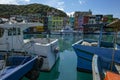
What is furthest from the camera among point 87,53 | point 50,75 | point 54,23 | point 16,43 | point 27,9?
point 27,9

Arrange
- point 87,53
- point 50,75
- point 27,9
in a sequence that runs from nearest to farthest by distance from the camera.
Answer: point 87,53, point 50,75, point 27,9

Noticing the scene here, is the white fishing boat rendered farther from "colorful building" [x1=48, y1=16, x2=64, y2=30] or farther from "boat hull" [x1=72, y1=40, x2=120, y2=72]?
"colorful building" [x1=48, y1=16, x2=64, y2=30]

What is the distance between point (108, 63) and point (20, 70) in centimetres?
494

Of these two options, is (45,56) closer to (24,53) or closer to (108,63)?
(24,53)

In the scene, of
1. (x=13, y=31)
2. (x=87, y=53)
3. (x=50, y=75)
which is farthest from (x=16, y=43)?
(x=87, y=53)

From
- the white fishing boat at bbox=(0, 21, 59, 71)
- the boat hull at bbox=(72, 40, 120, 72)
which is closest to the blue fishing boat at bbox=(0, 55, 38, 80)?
the white fishing boat at bbox=(0, 21, 59, 71)

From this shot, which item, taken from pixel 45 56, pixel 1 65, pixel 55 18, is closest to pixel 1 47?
pixel 45 56

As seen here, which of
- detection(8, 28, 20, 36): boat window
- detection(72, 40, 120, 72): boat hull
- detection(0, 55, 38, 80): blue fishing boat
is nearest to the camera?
detection(0, 55, 38, 80): blue fishing boat

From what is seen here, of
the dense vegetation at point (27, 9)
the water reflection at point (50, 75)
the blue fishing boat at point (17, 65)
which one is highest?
the dense vegetation at point (27, 9)

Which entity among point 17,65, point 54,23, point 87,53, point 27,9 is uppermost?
point 27,9

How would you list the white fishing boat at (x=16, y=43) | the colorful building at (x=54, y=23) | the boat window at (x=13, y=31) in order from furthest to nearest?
the colorful building at (x=54, y=23) < the boat window at (x=13, y=31) < the white fishing boat at (x=16, y=43)

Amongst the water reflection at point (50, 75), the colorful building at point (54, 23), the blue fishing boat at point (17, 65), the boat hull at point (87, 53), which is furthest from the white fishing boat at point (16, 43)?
the colorful building at point (54, 23)

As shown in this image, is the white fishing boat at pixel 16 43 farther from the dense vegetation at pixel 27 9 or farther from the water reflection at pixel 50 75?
the dense vegetation at pixel 27 9

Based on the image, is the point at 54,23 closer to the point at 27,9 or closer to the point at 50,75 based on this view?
the point at 27,9
